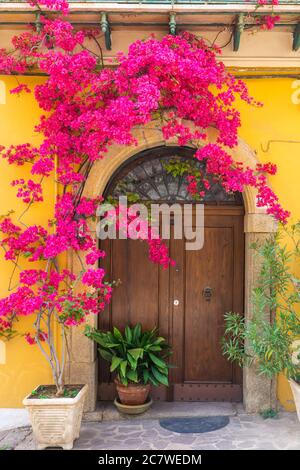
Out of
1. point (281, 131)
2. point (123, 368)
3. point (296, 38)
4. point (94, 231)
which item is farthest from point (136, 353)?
point (296, 38)

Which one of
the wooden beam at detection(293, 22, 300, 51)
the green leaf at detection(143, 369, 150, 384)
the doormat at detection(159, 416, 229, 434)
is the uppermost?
the wooden beam at detection(293, 22, 300, 51)

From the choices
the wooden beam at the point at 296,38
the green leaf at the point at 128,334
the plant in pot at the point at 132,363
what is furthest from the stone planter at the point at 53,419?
the wooden beam at the point at 296,38

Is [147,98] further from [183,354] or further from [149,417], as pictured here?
[149,417]

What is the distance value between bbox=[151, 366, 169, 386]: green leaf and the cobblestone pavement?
0.46m

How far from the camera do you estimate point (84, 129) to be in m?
5.12

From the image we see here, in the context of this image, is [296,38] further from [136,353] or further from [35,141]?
[136,353]

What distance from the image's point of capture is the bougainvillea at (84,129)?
4.84 meters

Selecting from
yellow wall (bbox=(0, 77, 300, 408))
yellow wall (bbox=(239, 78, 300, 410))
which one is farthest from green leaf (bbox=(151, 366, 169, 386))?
yellow wall (bbox=(239, 78, 300, 410))

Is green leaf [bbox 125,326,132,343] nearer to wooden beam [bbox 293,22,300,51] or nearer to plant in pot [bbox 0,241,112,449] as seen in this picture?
plant in pot [bbox 0,241,112,449]

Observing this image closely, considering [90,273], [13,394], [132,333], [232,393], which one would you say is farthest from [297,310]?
[13,394]

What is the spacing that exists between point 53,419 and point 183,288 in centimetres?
220

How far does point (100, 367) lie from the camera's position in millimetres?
5926

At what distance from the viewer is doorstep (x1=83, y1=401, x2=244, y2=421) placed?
5500 millimetres

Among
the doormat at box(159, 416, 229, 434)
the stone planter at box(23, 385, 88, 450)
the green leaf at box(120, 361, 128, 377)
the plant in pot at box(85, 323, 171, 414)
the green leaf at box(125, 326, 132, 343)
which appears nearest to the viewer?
the stone planter at box(23, 385, 88, 450)
